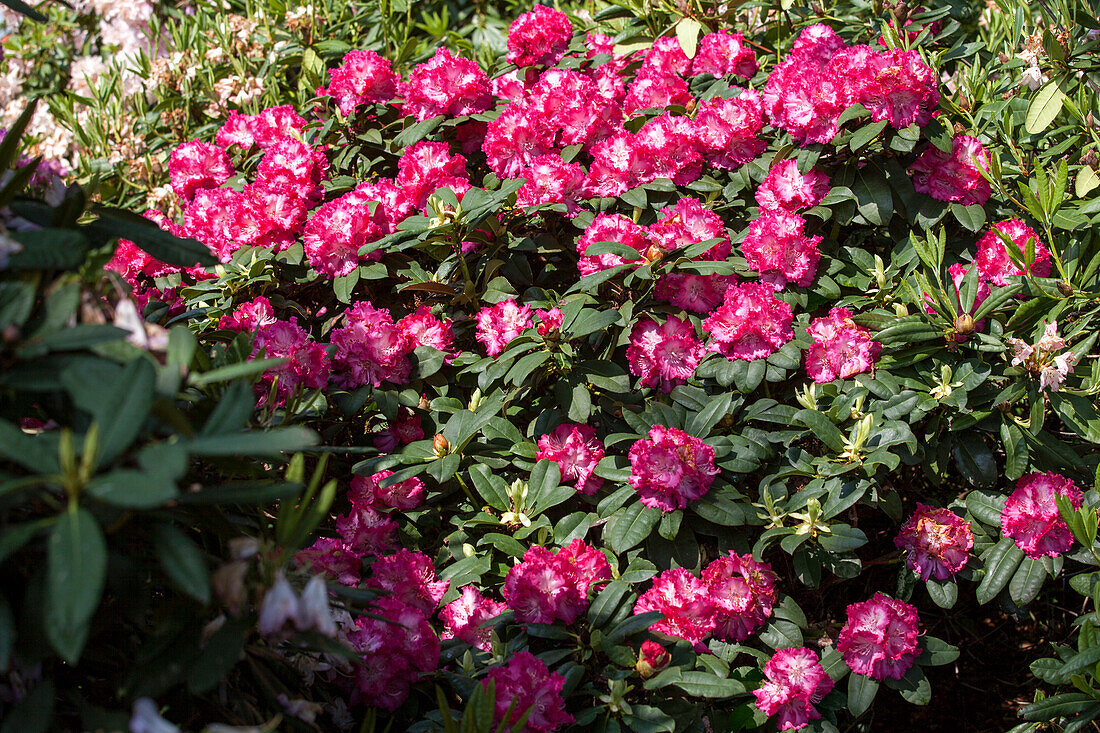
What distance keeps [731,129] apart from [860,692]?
3.73 ft

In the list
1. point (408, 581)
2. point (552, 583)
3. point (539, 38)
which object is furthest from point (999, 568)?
point (539, 38)

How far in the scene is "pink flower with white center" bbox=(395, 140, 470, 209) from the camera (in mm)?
1888

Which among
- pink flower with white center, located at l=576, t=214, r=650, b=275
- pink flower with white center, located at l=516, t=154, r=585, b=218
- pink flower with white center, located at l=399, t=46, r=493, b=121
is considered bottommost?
pink flower with white center, located at l=576, t=214, r=650, b=275

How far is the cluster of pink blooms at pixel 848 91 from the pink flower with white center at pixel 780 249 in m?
0.22

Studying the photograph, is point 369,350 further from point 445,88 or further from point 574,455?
point 445,88

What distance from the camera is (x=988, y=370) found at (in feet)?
5.01

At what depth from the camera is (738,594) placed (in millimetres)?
1455

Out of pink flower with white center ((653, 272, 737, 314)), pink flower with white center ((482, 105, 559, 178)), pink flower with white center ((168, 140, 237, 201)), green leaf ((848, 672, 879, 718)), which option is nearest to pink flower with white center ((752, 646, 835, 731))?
green leaf ((848, 672, 879, 718))

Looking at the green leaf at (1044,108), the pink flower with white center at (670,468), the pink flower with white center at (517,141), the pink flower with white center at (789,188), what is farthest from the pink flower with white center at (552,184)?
the green leaf at (1044,108)

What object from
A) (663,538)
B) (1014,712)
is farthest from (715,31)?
(1014,712)

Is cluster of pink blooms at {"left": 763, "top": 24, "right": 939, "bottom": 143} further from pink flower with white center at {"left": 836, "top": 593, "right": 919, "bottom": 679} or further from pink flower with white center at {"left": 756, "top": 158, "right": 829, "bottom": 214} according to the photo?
pink flower with white center at {"left": 836, "top": 593, "right": 919, "bottom": 679}

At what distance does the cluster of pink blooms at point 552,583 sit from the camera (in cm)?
139

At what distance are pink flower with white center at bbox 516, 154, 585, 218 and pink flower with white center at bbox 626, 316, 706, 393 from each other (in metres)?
0.35

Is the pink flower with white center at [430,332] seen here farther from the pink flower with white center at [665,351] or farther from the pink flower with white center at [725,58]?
the pink flower with white center at [725,58]
